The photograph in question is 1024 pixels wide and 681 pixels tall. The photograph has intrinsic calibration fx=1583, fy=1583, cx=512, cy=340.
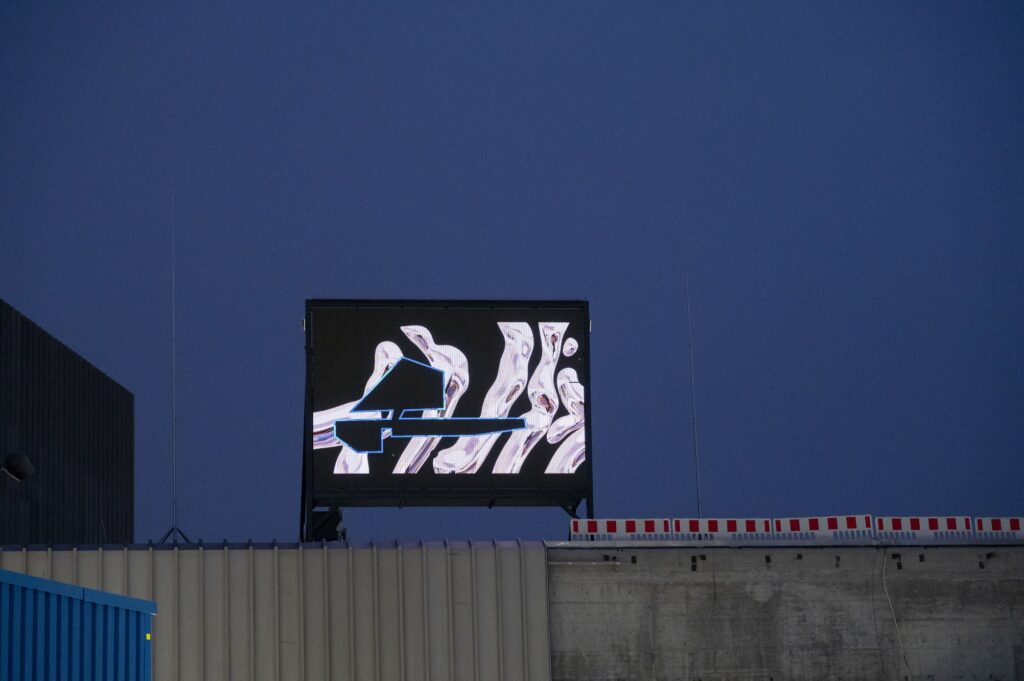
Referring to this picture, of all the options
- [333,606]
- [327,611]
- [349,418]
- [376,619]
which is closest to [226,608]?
[327,611]

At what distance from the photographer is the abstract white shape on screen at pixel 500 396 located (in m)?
40.2

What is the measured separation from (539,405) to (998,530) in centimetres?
1172

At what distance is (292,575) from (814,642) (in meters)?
11.6

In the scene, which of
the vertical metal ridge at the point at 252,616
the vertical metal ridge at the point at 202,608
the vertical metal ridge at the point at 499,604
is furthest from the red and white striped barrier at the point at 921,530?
the vertical metal ridge at the point at 202,608

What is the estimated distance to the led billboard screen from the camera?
40.1 meters

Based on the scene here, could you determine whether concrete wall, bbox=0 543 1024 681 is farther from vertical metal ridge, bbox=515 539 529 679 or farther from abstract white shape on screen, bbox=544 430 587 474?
abstract white shape on screen, bbox=544 430 587 474

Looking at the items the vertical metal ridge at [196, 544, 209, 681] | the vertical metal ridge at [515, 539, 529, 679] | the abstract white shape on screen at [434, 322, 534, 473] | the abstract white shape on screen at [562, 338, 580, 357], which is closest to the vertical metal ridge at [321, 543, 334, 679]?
the vertical metal ridge at [196, 544, 209, 681]

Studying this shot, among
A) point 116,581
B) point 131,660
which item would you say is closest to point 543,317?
point 116,581

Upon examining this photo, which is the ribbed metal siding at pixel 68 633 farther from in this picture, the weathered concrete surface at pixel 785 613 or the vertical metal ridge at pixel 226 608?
the weathered concrete surface at pixel 785 613

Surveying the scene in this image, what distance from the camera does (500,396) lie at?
134 feet

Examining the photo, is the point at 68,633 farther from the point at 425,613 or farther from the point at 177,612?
the point at 425,613

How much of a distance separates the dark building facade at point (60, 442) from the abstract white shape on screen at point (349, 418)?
20.3 ft

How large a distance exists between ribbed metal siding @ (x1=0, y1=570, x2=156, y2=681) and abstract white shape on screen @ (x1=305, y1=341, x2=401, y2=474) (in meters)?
19.8

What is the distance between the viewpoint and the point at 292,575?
3372 centimetres
